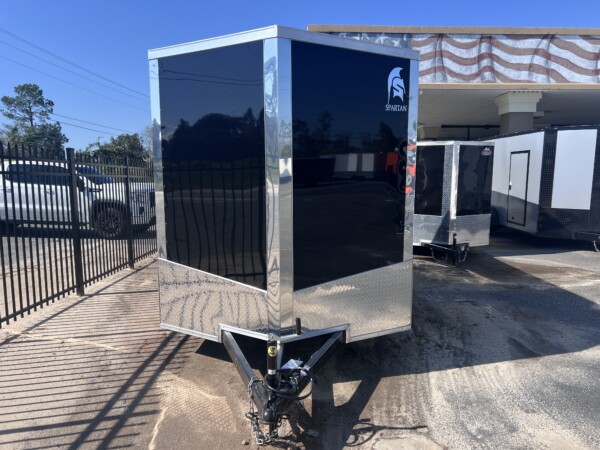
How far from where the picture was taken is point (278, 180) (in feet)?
9.77

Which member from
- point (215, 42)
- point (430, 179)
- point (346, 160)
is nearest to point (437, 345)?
point (346, 160)

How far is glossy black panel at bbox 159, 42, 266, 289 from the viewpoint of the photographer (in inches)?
120

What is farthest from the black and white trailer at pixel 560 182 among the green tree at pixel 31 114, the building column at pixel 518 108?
the green tree at pixel 31 114

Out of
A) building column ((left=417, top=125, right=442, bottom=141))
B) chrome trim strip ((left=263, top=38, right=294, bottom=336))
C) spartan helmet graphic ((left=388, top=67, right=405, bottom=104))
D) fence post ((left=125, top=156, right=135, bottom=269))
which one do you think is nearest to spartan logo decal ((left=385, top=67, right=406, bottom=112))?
spartan helmet graphic ((left=388, top=67, right=405, bottom=104))

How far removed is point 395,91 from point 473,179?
5029mm

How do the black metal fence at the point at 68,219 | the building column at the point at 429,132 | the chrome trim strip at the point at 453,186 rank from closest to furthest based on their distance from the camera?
the black metal fence at the point at 68,219
the chrome trim strip at the point at 453,186
the building column at the point at 429,132

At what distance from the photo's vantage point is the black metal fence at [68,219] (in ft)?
15.6

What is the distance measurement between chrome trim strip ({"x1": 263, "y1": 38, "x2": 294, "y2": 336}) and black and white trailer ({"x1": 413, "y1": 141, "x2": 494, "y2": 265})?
5532mm

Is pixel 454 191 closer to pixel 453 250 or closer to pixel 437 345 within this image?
pixel 453 250

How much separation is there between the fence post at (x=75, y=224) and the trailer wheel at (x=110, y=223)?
68 cm

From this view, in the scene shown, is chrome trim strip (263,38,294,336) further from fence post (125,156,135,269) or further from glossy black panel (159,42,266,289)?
fence post (125,156,135,269)

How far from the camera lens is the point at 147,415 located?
3.11 m

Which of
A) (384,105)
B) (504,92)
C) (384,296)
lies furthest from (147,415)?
(504,92)

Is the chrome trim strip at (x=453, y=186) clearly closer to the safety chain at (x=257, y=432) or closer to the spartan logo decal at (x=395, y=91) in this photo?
the spartan logo decal at (x=395, y=91)
